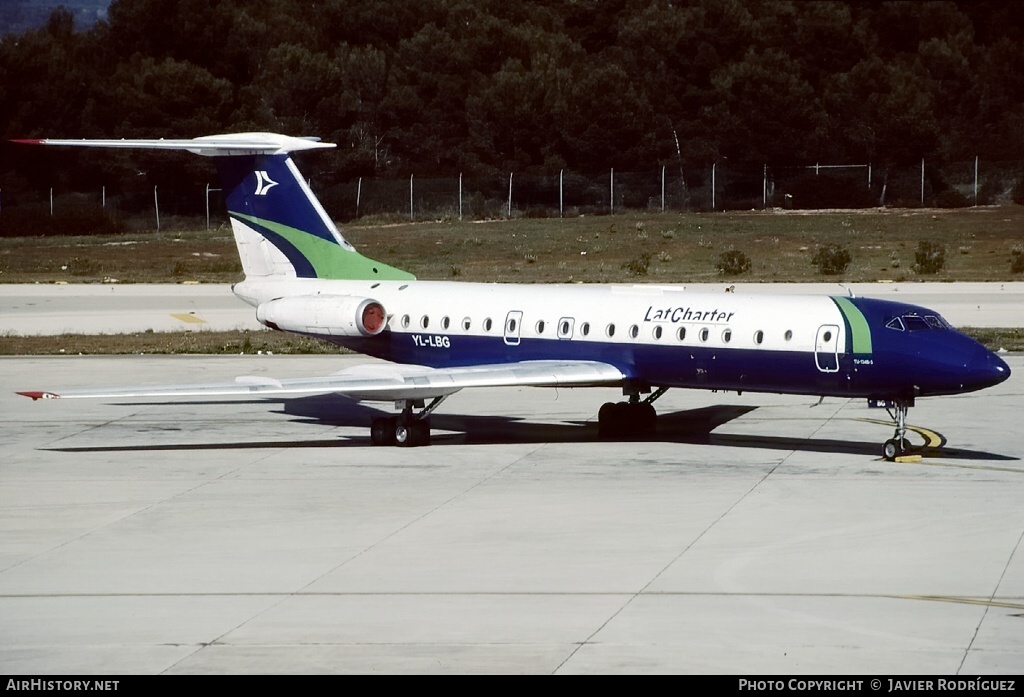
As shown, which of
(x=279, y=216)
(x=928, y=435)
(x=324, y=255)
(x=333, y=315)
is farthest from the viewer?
(x=279, y=216)

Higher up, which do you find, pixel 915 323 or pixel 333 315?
pixel 915 323

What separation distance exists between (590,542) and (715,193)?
6867cm

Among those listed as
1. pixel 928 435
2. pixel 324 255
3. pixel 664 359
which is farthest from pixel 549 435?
pixel 928 435

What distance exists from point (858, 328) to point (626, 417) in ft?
15.9

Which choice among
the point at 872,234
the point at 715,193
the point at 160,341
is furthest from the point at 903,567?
the point at 715,193

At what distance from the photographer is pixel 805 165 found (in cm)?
8906

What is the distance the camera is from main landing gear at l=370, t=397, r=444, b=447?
83.2ft

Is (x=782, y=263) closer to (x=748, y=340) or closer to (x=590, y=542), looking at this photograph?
(x=748, y=340)

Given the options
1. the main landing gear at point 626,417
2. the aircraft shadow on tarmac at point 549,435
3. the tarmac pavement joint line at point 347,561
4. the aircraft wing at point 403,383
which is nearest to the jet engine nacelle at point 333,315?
the aircraft shadow on tarmac at point 549,435

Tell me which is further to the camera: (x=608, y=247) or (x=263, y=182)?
(x=608, y=247)

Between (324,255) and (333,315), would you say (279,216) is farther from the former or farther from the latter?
(333,315)

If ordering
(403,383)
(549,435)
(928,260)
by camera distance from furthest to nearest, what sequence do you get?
(928,260)
(549,435)
(403,383)

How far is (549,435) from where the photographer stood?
26500 mm

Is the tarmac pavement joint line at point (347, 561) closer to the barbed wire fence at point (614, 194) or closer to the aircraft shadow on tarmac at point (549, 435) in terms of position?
the aircraft shadow on tarmac at point (549, 435)
